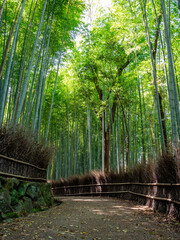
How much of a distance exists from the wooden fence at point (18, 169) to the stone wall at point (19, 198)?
0.15 m

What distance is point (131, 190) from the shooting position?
5445 mm

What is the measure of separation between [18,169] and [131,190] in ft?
A: 10.3

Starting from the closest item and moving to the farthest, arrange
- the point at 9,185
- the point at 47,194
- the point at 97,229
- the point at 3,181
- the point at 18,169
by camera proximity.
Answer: the point at 97,229, the point at 3,181, the point at 9,185, the point at 18,169, the point at 47,194

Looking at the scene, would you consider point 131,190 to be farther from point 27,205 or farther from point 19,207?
point 19,207

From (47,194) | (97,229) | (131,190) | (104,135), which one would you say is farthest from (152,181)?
(104,135)

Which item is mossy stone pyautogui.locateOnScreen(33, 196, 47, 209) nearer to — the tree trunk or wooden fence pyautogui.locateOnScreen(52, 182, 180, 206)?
wooden fence pyautogui.locateOnScreen(52, 182, 180, 206)

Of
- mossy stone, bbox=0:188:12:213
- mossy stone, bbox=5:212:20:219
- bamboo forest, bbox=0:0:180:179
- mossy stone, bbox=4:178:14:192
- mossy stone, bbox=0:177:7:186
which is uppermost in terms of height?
bamboo forest, bbox=0:0:180:179

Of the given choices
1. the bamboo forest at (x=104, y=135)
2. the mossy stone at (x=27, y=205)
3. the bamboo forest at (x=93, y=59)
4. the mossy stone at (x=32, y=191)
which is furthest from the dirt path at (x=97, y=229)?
the bamboo forest at (x=93, y=59)

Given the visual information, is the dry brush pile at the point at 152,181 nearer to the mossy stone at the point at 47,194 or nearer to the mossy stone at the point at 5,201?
the mossy stone at the point at 47,194

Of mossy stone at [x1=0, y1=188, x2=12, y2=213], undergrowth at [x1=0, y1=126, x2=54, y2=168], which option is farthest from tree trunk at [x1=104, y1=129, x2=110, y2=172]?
mossy stone at [x1=0, y1=188, x2=12, y2=213]

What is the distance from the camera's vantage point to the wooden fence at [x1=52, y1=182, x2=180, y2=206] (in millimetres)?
3154

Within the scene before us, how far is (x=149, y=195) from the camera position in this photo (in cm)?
413

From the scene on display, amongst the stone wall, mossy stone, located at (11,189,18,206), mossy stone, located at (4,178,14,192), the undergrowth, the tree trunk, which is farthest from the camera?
the tree trunk

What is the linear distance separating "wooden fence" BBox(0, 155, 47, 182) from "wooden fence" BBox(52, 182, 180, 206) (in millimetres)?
2424
